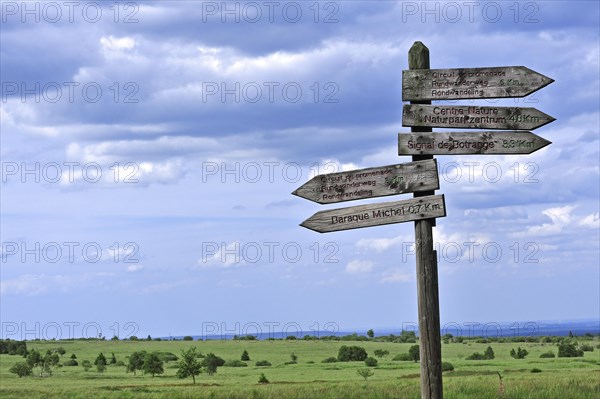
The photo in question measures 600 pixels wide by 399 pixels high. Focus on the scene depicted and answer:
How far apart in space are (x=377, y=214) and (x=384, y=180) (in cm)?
50

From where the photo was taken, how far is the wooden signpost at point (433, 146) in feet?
35.6

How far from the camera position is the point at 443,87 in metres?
10.9

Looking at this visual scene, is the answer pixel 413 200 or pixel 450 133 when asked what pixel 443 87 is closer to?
pixel 450 133

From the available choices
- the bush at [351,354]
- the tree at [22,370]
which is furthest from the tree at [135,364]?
the bush at [351,354]

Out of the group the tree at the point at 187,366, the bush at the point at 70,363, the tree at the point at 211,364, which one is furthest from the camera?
the bush at the point at 70,363

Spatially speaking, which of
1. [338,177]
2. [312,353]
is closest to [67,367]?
[312,353]

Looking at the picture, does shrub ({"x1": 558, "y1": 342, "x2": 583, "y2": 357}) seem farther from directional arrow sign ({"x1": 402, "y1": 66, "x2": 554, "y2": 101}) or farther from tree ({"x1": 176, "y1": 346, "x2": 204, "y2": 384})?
directional arrow sign ({"x1": 402, "y1": 66, "x2": 554, "y2": 101})

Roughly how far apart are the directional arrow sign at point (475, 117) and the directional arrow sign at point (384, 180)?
0.61 metres

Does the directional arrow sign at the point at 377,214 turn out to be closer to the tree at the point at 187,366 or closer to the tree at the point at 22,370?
the tree at the point at 187,366

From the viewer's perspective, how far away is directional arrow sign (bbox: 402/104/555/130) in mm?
10844

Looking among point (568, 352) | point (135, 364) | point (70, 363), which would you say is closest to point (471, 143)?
point (135, 364)

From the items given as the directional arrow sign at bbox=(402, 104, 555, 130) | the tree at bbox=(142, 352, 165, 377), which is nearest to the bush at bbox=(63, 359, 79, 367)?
the tree at bbox=(142, 352, 165, 377)

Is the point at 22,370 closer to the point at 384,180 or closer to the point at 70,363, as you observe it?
the point at 70,363

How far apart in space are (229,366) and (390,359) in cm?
1589
